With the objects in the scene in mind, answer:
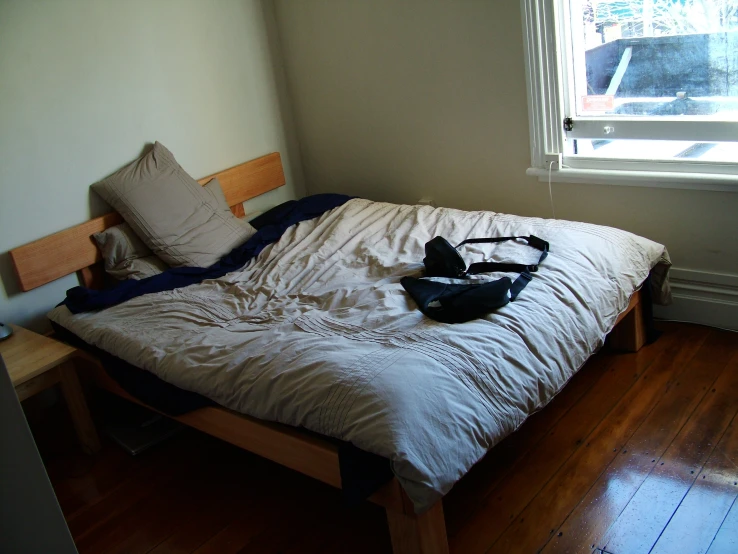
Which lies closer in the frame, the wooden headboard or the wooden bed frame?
the wooden bed frame

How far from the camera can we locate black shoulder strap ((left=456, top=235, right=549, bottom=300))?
86.3 inches

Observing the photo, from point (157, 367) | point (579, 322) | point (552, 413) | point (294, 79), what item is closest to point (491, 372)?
point (579, 322)

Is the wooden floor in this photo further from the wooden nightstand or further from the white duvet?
the white duvet

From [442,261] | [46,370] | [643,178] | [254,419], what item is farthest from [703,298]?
[46,370]

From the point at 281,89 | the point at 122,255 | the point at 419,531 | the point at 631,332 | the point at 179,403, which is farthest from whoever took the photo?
the point at 281,89

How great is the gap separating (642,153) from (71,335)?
7.72ft

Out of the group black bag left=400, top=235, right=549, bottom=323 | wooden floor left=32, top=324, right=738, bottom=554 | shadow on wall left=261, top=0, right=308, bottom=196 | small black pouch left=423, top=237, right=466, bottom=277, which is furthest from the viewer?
shadow on wall left=261, top=0, right=308, bottom=196

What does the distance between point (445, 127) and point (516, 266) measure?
1179 mm

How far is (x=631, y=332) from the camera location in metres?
2.64

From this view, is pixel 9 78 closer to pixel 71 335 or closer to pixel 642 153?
pixel 71 335

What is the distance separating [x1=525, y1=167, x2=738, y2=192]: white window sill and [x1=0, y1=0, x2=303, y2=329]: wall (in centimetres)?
150

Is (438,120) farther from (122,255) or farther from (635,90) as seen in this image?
(122,255)

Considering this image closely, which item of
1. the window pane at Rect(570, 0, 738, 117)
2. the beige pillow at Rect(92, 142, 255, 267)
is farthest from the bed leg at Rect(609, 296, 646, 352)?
the beige pillow at Rect(92, 142, 255, 267)

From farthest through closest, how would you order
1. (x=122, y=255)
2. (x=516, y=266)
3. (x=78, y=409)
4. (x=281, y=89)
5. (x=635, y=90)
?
1. (x=281, y=89)
2. (x=122, y=255)
3. (x=635, y=90)
4. (x=78, y=409)
5. (x=516, y=266)
